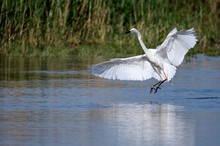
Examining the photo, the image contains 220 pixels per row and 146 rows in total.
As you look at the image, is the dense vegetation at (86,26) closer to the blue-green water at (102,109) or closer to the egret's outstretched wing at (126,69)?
the blue-green water at (102,109)

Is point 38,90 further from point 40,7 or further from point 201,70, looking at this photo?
point 40,7

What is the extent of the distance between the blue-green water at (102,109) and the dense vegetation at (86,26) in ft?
10.4

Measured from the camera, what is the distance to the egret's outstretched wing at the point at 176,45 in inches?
540

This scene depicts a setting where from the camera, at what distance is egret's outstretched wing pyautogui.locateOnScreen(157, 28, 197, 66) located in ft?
45.0

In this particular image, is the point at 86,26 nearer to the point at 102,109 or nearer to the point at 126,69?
the point at 126,69

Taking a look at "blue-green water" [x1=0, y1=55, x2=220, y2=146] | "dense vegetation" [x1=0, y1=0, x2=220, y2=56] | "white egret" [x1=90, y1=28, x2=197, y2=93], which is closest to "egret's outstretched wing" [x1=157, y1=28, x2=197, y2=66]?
"white egret" [x1=90, y1=28, x2=197, y2=93]

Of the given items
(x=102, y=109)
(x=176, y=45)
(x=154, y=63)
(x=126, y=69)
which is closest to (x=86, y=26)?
(x=126, y=69)

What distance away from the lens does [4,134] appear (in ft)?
31.9

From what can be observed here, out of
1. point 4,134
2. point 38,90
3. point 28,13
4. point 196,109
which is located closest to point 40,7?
point 28,13

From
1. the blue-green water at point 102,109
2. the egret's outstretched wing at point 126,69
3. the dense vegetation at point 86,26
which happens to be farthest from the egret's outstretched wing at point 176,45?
the dense vegetation at point 86,26

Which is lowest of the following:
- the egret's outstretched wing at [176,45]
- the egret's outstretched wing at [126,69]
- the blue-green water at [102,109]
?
the blue-green water at [102,109]

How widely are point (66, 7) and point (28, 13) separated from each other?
1012 mm

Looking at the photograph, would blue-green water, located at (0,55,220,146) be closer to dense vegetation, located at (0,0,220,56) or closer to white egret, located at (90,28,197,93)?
white egret, located at (90,28,197,93)

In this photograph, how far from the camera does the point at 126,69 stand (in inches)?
565
